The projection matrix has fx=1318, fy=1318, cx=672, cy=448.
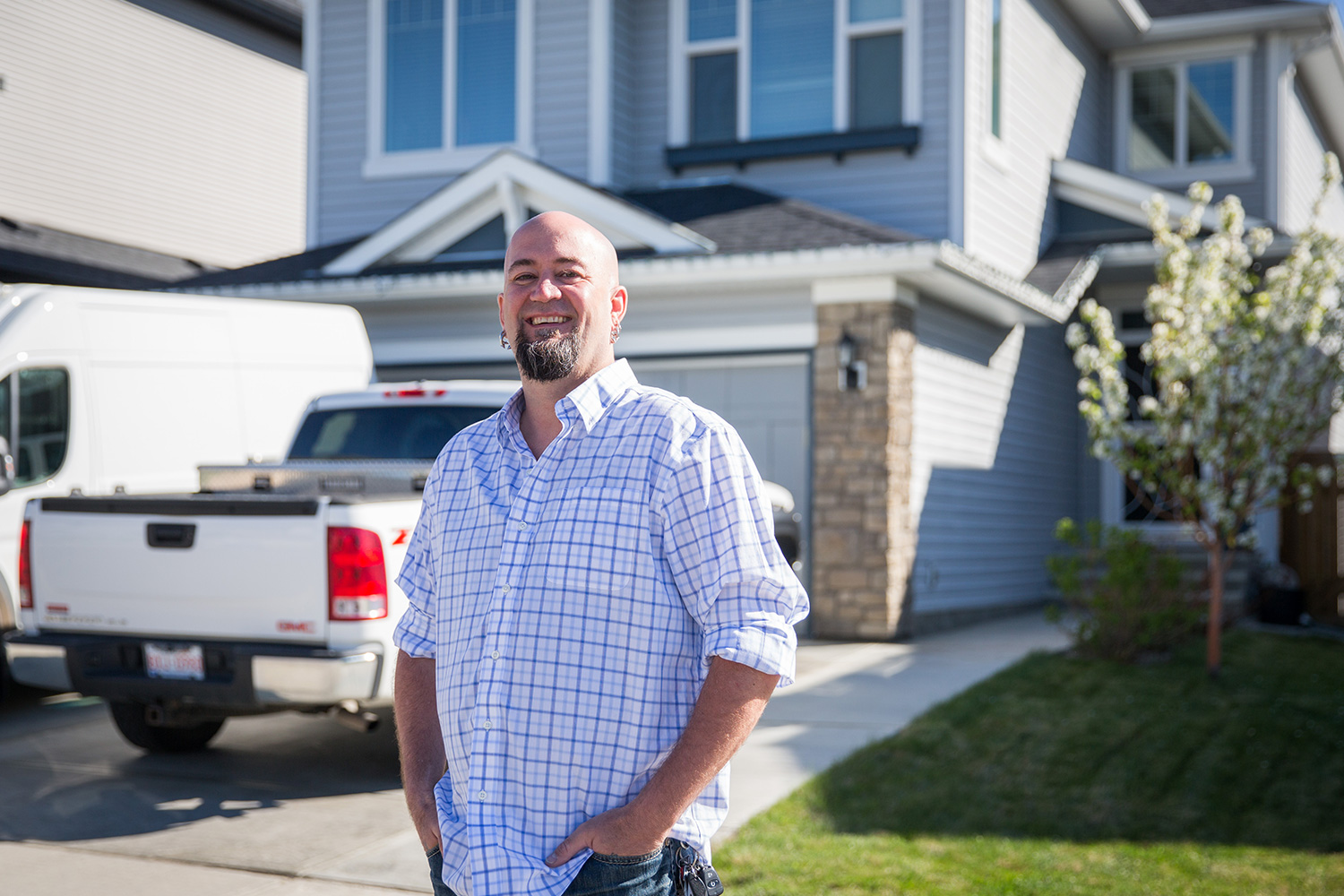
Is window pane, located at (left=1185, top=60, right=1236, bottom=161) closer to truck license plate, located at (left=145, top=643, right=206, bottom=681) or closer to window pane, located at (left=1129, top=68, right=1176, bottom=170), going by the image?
window pane, located at (left=1129, top=68, right=1176, bottom=170)

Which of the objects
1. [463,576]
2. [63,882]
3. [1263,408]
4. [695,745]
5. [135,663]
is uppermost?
[1263,408]

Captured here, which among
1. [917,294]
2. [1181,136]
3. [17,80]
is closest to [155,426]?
[917,294]

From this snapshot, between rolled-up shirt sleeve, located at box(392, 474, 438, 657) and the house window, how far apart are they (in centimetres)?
1528

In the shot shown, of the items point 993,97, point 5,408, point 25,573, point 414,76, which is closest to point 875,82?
point 993,97

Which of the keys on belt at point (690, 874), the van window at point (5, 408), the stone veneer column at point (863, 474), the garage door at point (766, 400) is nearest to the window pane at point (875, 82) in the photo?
the stone veneer column at point (863, 474)

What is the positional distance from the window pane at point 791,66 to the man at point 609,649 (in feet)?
37.9

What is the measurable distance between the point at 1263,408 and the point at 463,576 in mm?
8077

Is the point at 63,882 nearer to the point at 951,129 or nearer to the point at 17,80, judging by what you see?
the point at 951,129

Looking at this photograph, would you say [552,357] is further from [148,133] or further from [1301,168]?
[148,133]

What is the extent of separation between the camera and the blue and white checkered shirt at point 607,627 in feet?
7.15

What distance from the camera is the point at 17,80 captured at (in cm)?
1703

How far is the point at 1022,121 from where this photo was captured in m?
14.3

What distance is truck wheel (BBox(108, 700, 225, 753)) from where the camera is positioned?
22.6 ft

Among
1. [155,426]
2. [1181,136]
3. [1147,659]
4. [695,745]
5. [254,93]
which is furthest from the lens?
[254,93]
